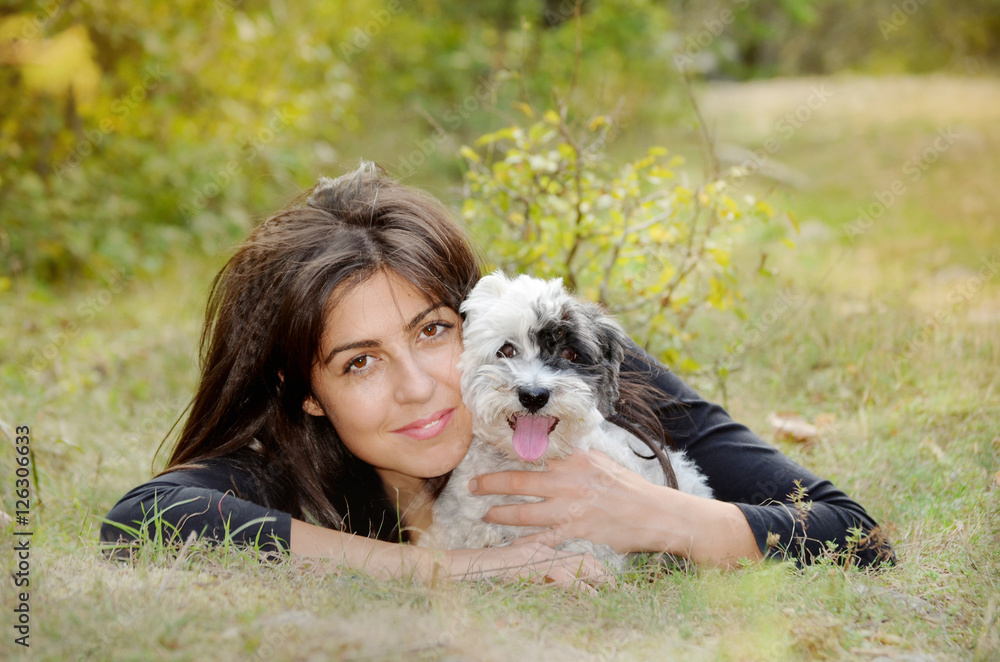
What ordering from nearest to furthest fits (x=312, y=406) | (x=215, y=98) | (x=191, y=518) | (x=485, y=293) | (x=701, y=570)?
(x=191, y=518), (x=701, y=570), (x=485, y=293), (x=312, y=406), (x=215, y=98)

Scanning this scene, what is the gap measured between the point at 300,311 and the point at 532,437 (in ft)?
3.40

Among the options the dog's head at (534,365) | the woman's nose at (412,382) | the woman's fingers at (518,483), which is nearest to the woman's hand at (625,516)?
the woman's fingers at (518,483)

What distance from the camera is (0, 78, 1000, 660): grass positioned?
78.7 inches

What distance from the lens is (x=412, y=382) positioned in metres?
2.82

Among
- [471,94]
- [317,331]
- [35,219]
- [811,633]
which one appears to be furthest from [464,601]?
[471,94]

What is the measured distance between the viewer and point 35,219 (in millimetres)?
7391

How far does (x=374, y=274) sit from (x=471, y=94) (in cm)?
1056

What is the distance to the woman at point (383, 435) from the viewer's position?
8.89ft

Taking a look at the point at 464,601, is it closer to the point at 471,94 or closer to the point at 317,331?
the point at 317,331

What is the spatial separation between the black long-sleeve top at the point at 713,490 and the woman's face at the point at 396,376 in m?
0.50

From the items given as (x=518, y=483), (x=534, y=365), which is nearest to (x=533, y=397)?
(x=534, y=365)

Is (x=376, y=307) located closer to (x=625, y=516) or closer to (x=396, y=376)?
(x=396, y=376)

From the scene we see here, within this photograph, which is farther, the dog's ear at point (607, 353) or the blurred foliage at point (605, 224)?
the blurred foliage at point (605, 224)

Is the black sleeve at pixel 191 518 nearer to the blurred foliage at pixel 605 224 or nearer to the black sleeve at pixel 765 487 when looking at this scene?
the black sleeve at pixel 765 487
